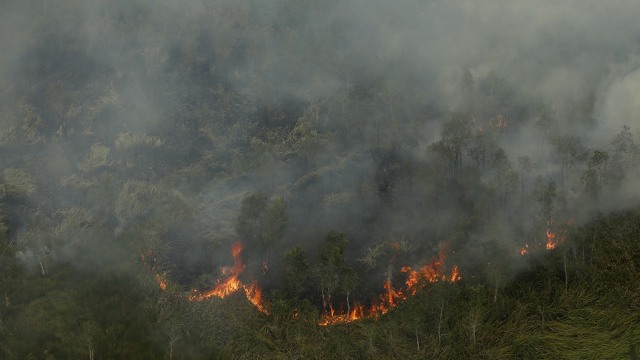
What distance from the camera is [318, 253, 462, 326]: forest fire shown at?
9388 centimetres

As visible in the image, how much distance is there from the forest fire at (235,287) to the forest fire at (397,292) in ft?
43.9

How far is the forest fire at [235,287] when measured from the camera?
9662 centimetres

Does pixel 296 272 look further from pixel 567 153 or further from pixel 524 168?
pixel 567 153

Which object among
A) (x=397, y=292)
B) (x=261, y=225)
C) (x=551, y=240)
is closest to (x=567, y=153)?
(x=551, y=240)

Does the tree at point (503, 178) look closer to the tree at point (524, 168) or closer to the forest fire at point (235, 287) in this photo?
the tree at point (524, 168)

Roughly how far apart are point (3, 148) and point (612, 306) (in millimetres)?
140314

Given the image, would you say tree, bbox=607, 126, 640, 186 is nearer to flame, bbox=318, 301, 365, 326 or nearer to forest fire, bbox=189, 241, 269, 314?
flame, bbox=318, 301, 365, 326

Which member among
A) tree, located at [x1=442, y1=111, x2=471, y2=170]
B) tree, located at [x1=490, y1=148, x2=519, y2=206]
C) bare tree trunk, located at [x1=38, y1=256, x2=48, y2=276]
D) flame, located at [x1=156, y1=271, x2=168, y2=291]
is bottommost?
bare tree trunk, located at [x1=38, y1=256, x2=48, y2=276]

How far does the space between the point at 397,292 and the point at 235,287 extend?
32.0 metres

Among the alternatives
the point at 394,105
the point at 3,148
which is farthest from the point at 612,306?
the point at 3,148

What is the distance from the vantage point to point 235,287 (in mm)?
102375

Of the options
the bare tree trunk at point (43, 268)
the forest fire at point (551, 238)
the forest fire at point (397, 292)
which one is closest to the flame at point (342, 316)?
the forest fire at point (397, 292)

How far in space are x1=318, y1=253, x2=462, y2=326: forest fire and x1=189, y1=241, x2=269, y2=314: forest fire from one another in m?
13.4

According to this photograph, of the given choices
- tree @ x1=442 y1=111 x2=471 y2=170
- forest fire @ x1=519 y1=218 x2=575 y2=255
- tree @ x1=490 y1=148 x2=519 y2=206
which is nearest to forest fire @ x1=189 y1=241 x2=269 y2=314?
forest fire @ x1=519 y1=218 x2=575 y2=255
